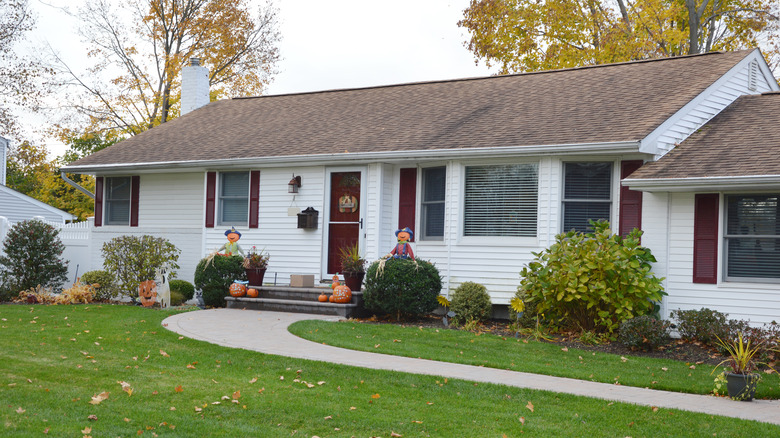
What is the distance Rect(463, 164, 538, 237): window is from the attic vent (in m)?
4.71

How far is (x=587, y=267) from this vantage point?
1071 centimetres

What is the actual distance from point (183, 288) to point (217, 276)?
1406 millimetres

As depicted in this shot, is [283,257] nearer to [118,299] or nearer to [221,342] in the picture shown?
[118,299]

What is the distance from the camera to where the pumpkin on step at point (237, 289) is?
1387 cm

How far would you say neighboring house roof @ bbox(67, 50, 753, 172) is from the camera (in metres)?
12.4

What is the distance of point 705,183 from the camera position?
10375mm

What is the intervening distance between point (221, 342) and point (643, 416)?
5364 mm

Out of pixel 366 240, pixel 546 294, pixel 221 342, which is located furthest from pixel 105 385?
pixel 366 240

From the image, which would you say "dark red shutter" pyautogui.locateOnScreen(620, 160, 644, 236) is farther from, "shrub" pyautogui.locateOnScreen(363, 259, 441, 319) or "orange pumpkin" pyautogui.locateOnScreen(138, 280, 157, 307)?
"orange pumpkin" pyautogui.locateOnScreen(138, 280, 157, 307)

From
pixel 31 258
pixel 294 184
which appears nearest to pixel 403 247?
pixel 294 184

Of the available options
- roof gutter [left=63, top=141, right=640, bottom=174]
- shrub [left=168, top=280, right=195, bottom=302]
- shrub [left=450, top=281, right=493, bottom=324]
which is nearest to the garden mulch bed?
shrub [left=450, top=281, right=493, bottom=324]

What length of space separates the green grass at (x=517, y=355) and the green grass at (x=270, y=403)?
1.31 metres

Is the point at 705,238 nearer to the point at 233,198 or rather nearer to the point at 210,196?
the point at 233,198

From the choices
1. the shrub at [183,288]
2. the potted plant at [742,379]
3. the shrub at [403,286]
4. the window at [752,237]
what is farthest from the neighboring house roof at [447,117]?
the potted plant at [742,379]
